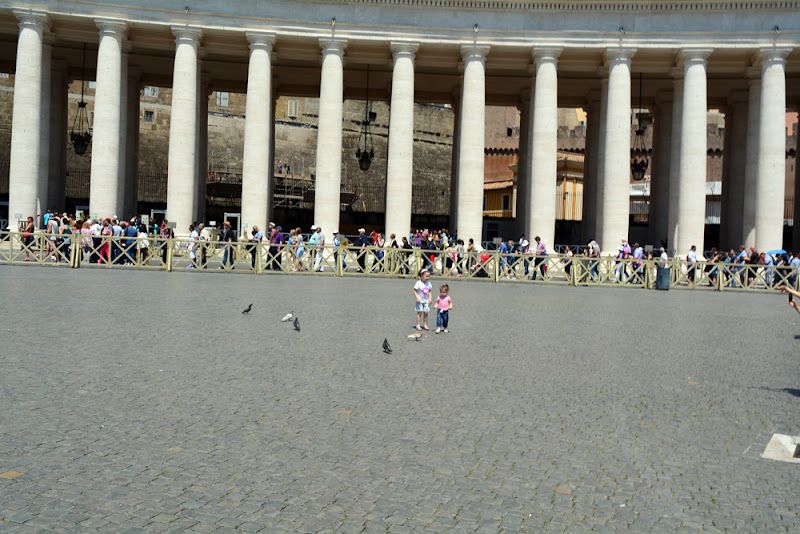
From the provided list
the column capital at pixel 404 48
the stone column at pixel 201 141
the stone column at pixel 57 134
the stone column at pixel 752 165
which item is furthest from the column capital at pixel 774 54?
the stone column at pixel 57 134

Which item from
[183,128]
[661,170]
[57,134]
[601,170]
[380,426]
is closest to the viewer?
[380,426]

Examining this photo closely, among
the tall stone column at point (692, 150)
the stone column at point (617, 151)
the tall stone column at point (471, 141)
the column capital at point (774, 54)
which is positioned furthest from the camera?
the tall stone column at point (471, 141)

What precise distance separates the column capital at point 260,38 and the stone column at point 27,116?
6788 mm

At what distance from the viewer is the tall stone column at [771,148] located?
29.6 m

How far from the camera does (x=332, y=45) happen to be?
30.5m

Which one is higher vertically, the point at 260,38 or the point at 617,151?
the point at 260,38

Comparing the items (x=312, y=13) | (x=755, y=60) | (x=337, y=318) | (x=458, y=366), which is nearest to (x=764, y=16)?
(x=755, y=60)

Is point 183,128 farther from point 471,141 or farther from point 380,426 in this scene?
point 380,426

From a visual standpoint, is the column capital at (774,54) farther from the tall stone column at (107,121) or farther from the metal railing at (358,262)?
the tall stone column at (107,121)

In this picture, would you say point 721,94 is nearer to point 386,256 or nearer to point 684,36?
point 684,36

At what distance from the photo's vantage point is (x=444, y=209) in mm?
52125

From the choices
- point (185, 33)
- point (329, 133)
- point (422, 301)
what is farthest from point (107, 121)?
point (422, 301)

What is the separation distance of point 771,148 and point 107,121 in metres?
22.9

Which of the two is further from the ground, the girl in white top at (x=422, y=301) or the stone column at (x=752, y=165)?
the stone column at (x=752, y=165)
